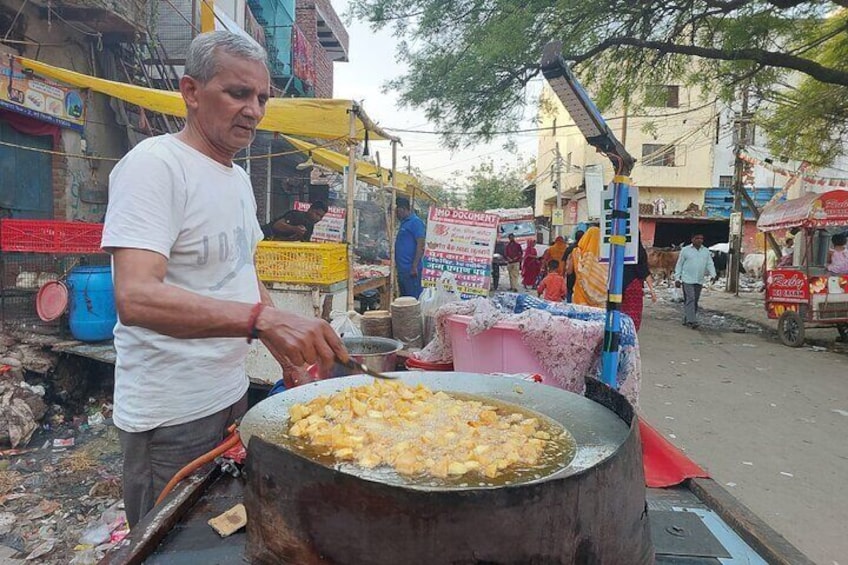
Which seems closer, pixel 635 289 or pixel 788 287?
pixel 635 289

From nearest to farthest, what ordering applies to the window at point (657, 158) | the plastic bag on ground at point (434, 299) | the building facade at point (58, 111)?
the plastic bag on ground at point (434, 299), the building facade at point (58, 111), the window at point (657, 158)

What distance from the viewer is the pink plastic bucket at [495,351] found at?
3.49 m

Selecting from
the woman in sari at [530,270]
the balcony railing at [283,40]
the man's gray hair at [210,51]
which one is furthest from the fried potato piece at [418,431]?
the woman in sari at [530,270]

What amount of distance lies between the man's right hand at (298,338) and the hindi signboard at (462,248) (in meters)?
5.09

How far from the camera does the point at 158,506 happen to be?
153cm

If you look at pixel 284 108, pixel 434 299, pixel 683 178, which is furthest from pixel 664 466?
pixel 683 178

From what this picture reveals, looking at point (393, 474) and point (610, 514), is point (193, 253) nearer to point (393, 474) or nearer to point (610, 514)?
point (393, 474)

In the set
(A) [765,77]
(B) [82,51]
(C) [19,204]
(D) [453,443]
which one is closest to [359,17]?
(B) [82,51]

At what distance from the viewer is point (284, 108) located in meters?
6.18

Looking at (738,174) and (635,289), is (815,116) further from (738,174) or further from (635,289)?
(635,289)

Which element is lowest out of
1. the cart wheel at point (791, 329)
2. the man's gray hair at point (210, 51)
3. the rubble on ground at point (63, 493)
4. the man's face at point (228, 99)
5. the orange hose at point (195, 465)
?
the rubble on ground at point (63, 493)

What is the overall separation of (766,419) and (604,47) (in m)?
6.33

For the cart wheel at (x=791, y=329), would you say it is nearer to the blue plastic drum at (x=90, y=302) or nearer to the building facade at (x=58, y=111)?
the blue plastic drum at (x=90, y=302)

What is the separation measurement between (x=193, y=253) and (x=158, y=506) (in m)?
0.74
